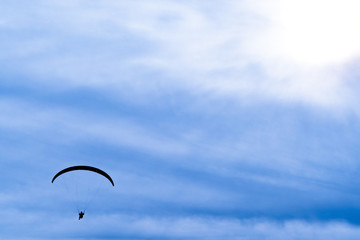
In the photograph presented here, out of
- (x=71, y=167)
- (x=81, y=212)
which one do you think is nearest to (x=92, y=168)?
(x=71, y=167)

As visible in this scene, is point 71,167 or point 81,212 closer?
point 71,167

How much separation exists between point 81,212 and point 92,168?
35.8 ft

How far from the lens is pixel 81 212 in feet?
285

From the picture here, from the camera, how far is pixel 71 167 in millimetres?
80312

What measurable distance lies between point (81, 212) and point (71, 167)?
989cm

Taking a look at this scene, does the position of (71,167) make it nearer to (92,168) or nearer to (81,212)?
(92,168)

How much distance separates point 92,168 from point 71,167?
3.31 m

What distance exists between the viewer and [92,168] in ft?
260

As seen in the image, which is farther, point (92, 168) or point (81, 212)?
point (81, 212)
